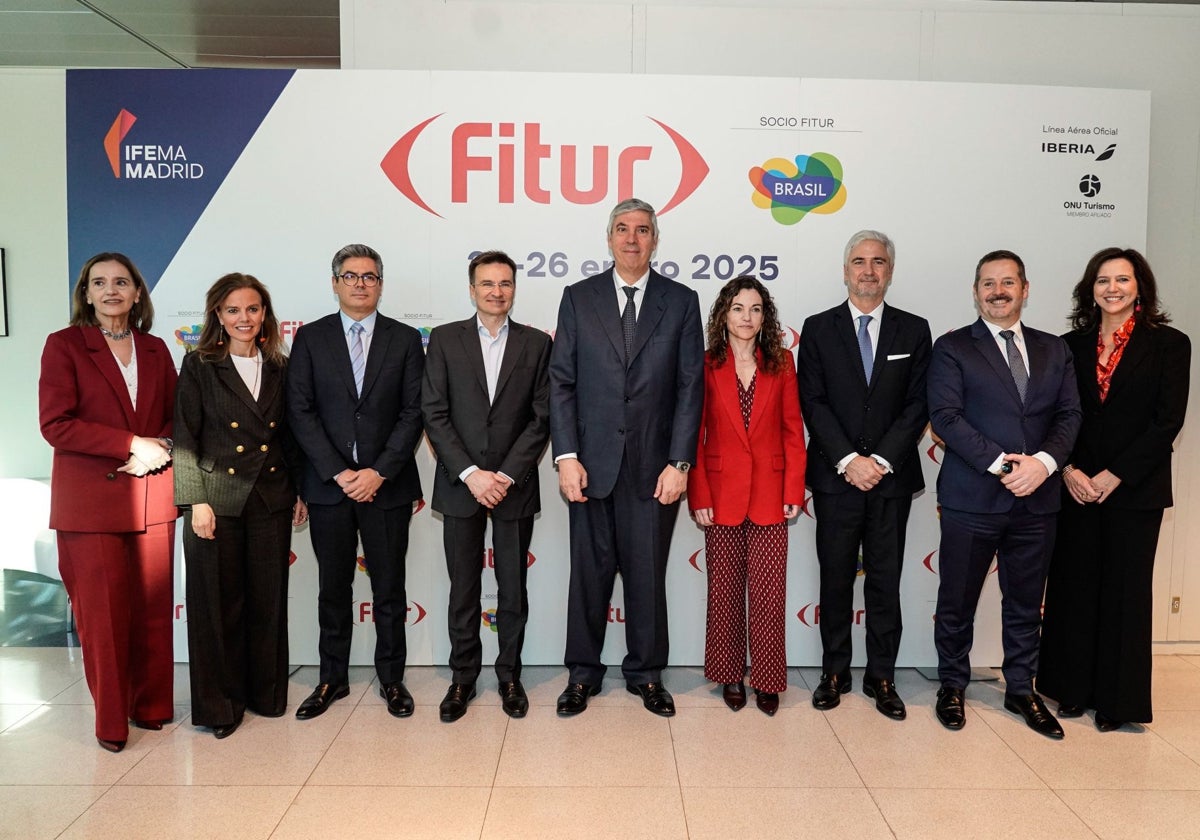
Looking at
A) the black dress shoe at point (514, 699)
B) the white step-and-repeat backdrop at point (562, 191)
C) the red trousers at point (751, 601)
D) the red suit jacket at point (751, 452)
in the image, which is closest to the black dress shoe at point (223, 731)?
the white step-and-repeat backdrop at point (562, 191)

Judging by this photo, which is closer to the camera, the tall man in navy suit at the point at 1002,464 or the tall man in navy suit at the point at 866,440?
the tall man in navy suit at the point at 1002,464

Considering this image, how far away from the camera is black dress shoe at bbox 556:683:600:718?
11.7 feet

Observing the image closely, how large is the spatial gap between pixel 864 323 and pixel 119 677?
3457 millimetres

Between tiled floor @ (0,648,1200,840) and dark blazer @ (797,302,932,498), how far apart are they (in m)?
1.10

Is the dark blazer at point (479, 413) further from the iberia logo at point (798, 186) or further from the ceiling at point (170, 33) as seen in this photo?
the ceiling at point (170, 33)

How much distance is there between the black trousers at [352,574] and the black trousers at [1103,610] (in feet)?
9.57

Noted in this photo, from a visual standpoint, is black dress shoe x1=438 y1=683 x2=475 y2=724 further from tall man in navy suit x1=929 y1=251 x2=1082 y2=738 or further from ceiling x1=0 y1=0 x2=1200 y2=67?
ceiling x1=0 y1=0 x2=1200 y2=67

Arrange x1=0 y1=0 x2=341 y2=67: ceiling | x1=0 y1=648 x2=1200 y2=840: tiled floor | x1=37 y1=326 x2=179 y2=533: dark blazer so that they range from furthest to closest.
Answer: x1=0 y1=0 x2=341 y2=67: ceiling, x1=37 y1=326 x2=179 y2=533: dark blazer, x1=0 y1=648 x2=1200 y2=840: tiled floor

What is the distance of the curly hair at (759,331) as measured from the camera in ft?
11.4

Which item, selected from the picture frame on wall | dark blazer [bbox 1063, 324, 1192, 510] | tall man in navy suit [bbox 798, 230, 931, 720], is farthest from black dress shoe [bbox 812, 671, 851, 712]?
the picture frame on wall

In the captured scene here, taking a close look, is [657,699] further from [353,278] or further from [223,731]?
[353,278]

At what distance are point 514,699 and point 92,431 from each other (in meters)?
2.02

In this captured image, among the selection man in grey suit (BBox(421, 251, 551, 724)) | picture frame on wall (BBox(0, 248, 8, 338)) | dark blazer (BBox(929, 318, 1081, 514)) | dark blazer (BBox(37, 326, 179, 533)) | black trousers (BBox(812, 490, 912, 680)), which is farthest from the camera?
picture frame on wall (BBox(0, 248, 8, 338))

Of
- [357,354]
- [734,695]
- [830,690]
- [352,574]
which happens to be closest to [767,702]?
[734,695]
